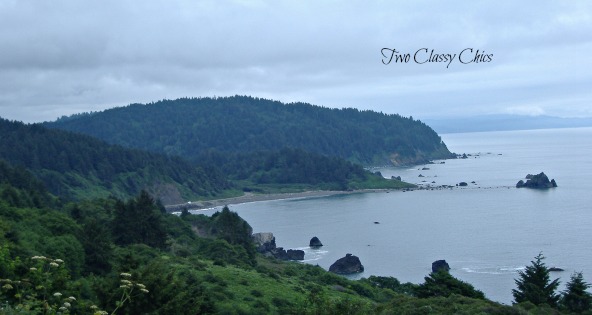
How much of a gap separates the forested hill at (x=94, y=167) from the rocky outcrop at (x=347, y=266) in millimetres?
85998

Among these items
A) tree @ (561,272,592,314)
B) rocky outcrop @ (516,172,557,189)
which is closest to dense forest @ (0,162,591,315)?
tree @ (561,272,592,314)

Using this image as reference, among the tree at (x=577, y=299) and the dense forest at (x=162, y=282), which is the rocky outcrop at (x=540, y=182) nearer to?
the dense forest at (x=162, y=282)

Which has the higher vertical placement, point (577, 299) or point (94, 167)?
point (94, 167)

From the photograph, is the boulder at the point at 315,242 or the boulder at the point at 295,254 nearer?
the boulder at the point at 295,254

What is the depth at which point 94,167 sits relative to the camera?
175 metres

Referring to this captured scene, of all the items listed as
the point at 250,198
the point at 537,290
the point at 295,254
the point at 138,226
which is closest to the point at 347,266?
the point at 295,254

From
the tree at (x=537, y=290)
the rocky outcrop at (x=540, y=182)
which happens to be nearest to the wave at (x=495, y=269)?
the tree at (x=537, y=290)

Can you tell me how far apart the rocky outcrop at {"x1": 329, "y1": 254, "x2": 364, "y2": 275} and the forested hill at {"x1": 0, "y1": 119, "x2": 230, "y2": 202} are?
8600 centimetres

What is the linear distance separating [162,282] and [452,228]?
9548 centimetres

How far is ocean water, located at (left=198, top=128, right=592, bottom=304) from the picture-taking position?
80.8m

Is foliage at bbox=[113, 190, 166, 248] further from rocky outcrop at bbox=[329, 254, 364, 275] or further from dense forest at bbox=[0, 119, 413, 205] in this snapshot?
dense forest at bbox=[0, 119, 413, 205]

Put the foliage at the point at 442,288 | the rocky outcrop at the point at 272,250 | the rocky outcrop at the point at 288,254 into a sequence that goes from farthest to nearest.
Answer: the rocky outcrop at the point at 272,250
the rocky outcrop at the point at 288,254
the foliage at the point at 442,288

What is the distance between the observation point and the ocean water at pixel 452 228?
265ft

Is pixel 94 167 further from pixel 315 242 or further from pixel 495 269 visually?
pixel 495 269
